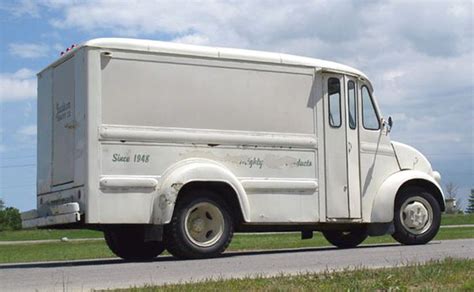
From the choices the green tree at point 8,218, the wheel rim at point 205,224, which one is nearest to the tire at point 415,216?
the wheel rim at point 205,224

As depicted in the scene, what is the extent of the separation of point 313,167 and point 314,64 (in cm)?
160

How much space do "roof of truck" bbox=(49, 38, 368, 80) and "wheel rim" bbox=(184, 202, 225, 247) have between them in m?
2.14

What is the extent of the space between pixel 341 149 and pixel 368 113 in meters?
1.00

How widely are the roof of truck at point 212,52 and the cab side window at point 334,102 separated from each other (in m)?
0.21

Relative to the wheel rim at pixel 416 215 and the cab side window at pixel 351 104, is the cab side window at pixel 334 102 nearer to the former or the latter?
the cab side window at pixel 351 104

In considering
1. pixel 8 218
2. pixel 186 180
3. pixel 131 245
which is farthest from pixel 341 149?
pixel 8 218

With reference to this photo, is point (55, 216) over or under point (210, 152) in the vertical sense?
under

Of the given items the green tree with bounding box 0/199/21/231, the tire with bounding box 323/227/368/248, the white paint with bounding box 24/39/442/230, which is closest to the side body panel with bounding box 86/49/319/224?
the white paint with bounding box 24/39/442/230

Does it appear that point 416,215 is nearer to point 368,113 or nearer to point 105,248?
point 368,113

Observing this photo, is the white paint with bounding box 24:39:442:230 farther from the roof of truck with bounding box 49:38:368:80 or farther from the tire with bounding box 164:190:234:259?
the tire with bounding box 164:190:234:259

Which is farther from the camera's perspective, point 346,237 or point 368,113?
point 346,237

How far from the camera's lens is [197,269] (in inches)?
362

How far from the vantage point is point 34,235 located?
45.1m

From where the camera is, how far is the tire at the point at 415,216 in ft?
41.7
